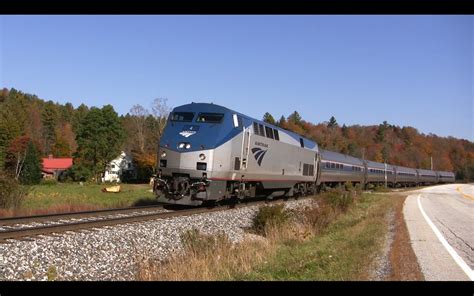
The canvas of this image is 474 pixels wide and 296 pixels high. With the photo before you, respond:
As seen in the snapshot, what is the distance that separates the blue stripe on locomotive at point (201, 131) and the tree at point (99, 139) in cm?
6603

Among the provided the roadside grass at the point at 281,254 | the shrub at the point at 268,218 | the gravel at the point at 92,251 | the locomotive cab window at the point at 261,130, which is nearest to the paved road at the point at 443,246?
the roadside grass at the point at 281,254

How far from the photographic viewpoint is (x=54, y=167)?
3930 inches

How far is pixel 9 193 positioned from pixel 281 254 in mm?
12108

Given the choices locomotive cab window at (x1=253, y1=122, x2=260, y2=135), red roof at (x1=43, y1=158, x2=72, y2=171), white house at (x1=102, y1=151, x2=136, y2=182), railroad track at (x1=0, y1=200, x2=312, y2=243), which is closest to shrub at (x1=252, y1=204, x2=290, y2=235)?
railroad track at (x1=0, y1=200, x2=312, y2=243)

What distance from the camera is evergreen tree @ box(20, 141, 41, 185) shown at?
73250 mm

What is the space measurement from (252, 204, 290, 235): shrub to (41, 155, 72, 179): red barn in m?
87.8

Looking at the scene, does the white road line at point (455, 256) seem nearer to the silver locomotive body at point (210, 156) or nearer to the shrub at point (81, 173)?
the silver locomotive body at point (210, 156)

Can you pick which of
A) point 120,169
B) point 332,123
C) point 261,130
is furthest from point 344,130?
point 261,130

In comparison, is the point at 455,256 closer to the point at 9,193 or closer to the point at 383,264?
the point at 383,264

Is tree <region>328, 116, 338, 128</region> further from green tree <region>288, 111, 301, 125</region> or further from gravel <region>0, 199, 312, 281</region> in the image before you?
gravel <region>0, 199, 312, 281</region>

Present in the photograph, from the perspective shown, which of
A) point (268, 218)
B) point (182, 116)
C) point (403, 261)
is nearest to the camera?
point (403, 261)

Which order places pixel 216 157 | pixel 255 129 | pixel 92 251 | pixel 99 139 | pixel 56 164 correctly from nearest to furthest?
pixel 92 251, pixel 216 157, pixel 255 129, pixel 99 139, pixel 56 164
